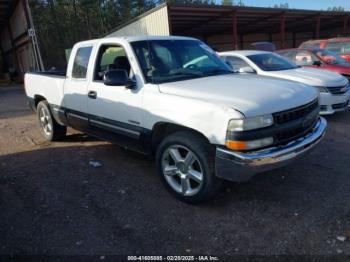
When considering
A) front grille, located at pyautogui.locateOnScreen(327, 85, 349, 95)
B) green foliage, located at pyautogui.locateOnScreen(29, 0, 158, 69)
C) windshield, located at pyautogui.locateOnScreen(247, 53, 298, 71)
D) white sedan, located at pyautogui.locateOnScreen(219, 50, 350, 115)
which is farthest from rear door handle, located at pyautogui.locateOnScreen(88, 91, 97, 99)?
green foliage, located at pyautogui.locateOnScreen(29, 0, 158, 69)

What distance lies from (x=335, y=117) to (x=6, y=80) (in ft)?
94.4

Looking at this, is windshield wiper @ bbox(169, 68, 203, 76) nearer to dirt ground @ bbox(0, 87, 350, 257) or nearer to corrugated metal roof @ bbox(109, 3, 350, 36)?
dirt ground @ bbox(0, 87, 350, 257)

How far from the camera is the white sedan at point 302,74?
6.87 metres

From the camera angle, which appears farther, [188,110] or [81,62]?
[81,62]

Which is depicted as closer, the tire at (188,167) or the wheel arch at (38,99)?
the tire at (188,167)

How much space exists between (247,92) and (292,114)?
1.74 feet

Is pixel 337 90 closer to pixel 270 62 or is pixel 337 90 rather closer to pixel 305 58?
pixel 270 62

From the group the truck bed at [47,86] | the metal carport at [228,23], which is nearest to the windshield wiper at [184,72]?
the truck bed at [47,86]


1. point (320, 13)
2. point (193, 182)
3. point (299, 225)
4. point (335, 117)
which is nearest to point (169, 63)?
point (193, 182)

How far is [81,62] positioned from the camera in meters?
4.96

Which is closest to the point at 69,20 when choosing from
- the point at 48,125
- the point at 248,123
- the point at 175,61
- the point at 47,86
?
the point at 48,125

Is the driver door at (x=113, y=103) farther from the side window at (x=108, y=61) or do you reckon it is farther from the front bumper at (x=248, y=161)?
the front bumper at (x=248, y=161)

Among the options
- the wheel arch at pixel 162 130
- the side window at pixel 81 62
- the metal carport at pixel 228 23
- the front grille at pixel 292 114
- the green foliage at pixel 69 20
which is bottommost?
the wheel arch at pixel 162 130

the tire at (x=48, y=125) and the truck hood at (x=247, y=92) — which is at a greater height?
the truck hood at (x=247, y=92)
